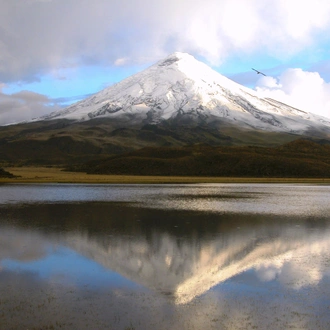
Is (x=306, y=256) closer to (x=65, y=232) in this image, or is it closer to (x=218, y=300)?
(x=218, y=300)

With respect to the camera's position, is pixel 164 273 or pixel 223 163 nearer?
pixel 164 273

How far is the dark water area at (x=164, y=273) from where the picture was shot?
1113cm

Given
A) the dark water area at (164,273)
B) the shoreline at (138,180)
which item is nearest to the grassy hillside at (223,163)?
the shoreline at (138,180)

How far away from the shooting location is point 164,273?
15.2 meters

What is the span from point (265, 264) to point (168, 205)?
811 inches

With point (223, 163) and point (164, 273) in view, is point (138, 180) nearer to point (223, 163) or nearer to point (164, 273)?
point (223, 163)

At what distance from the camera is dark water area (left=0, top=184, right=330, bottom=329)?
11133 millimetres

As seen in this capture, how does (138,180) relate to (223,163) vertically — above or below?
below

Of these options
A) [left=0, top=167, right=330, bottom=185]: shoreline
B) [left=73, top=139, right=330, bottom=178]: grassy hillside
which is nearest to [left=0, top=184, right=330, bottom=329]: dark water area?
[left=0, top=167, right=330, bottom=185]: shoreline

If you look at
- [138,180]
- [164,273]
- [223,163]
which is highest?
[223,163]

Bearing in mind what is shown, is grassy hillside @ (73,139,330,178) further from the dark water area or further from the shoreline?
the dark water area

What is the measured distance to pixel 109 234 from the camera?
894 inches

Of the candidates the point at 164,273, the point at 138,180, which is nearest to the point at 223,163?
the point at 138,180

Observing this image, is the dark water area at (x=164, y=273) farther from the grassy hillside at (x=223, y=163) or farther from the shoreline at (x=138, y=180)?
the grassy hillside at (x=223, y=163)
